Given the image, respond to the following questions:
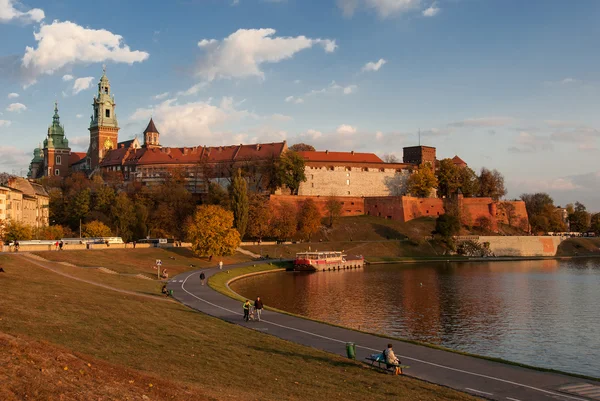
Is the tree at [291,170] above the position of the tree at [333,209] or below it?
above

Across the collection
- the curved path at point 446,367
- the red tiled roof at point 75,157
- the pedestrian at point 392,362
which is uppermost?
the red tiled roof at point 75,157

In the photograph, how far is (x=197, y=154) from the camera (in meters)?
134

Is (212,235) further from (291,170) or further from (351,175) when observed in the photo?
(351,175)

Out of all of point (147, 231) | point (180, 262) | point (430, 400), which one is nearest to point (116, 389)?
point (430, 400)

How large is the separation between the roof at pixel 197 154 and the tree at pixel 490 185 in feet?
154

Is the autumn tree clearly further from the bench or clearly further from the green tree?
A: the bench

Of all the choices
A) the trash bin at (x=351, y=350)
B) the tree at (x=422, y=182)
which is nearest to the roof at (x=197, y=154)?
the tree at (x=422, y=182)

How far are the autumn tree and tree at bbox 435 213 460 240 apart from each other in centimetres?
3247

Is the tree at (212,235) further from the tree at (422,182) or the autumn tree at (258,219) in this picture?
the tree at (422,182)

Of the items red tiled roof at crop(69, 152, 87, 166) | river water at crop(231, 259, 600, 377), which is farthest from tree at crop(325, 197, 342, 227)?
red tiled roof at crop(69, 152, 87, 166)

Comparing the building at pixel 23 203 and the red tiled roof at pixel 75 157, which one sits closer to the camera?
the building at pixel 23 203

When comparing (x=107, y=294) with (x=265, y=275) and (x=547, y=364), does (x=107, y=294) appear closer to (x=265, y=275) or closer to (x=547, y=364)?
(x=547, y=364)

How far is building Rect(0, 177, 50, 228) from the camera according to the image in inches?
3007

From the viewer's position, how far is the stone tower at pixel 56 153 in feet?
528
